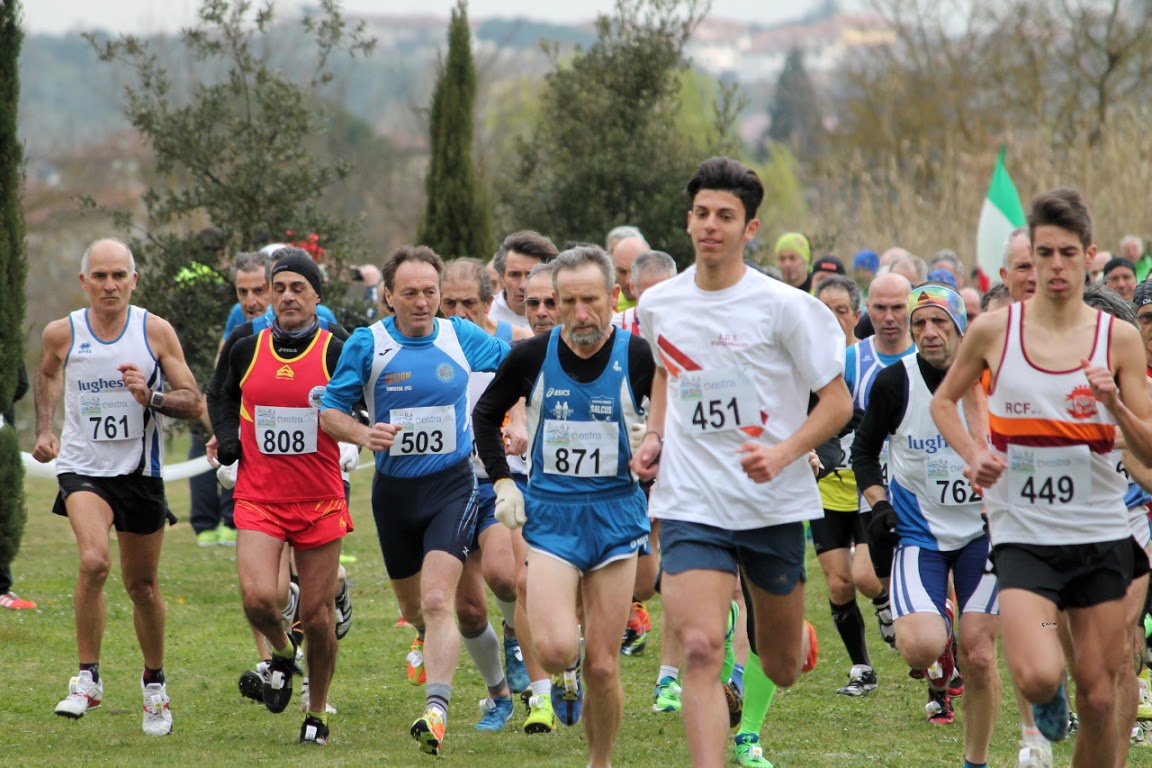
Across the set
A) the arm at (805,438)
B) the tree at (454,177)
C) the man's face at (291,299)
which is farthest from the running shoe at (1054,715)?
the tree at (454,177)

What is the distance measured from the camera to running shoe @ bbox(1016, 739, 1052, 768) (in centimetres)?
678

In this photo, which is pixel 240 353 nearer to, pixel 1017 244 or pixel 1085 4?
pixel 1017 244

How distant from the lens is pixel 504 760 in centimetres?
743

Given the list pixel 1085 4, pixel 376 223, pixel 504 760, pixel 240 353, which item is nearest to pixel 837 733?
pixel 504 760

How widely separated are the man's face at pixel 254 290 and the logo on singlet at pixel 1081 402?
586 cm

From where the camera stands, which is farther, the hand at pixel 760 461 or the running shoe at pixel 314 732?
the running shoe at pixel 314 732

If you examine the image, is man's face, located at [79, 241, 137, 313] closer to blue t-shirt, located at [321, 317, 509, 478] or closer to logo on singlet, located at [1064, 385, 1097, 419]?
blue t-shirt, located at [321, 317, 509, 478]

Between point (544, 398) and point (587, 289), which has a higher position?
point (587, 289)

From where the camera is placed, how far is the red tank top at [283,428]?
8023mm

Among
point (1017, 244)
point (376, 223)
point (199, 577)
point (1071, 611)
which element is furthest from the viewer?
point (376, 223)

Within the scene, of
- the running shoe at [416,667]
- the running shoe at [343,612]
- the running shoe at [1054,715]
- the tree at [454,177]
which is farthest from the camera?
the tree at [454,177]

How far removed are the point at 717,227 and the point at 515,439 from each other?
1.94 metres

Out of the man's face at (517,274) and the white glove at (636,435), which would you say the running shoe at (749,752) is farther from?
the man's face at (517,274)

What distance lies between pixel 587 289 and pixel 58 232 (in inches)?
1410
